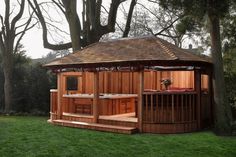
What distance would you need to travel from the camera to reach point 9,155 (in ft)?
29.7

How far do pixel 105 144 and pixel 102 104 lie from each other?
438 cm

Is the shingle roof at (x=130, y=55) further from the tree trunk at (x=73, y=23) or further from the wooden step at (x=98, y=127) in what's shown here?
the tree trunk at (x=73, y=23)

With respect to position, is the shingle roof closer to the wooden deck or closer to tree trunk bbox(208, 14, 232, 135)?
tree trunk bbox(208, 14, 232, 135)

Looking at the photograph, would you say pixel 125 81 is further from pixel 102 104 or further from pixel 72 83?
pixel 72 83

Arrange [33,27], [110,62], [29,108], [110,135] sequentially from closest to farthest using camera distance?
[110,135], [110,62], [29,108], [33,27]

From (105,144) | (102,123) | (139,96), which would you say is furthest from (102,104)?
(105,144)

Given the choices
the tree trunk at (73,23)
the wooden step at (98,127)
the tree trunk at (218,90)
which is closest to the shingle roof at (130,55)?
the tree trunk at (218,90)

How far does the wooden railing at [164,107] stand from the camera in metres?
12.5

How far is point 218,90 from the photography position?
12734mm

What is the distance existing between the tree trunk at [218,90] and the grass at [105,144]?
1.66 ft

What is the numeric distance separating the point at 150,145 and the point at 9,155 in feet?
12.9

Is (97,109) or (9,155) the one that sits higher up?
(97,109)

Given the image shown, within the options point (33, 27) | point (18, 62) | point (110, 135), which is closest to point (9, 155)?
point (110, 135)

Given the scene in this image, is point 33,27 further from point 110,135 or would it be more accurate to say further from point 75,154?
point 75,154
